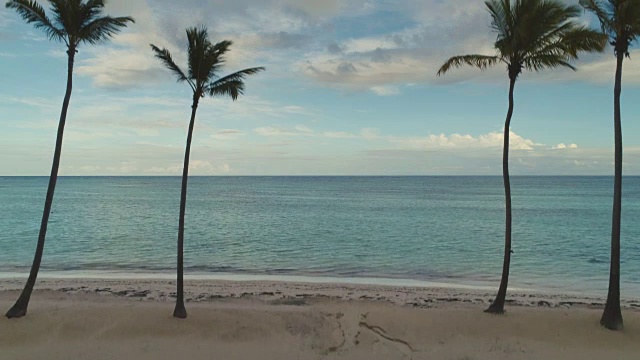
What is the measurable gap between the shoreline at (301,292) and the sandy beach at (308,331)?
1.39ft

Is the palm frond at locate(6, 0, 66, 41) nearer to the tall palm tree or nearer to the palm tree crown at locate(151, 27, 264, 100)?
the palm tree crown at locate(151, 27, 264, 100)

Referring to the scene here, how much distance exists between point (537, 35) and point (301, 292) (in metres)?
12.3

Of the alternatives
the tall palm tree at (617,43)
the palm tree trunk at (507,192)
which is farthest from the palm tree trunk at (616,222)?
the palm tree trunk at (507,192)

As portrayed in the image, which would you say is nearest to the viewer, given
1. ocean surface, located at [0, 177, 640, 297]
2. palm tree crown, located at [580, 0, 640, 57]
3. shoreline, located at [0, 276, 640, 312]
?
palm tree crown, located at [580, 0, 640, 57]

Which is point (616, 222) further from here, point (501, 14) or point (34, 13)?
point (34, 13)

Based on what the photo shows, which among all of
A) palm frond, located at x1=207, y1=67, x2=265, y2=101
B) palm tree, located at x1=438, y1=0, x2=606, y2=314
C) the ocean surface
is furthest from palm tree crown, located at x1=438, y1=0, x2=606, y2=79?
the ocean surface

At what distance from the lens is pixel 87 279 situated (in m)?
22.8

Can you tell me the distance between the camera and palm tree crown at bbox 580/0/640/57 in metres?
11.7

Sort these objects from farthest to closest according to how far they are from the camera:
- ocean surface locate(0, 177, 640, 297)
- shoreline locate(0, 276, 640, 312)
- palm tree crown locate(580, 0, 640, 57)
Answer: ocean surface locate(0, 177, 640, 297)
shoreline locate(0, 276, 640, 312)
palm tree crown locate(580, 0, 640, 57)

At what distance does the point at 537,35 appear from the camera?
42.5ft

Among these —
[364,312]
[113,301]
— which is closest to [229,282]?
[113,301]

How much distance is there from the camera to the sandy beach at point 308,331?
473 inches

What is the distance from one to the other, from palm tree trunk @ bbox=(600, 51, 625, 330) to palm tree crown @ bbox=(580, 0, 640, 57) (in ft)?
0.86

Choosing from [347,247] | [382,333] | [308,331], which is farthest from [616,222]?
[347,247]
